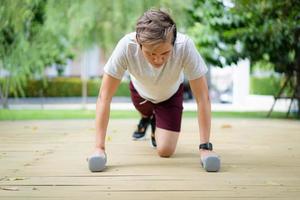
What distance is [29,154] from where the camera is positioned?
3.08 meters

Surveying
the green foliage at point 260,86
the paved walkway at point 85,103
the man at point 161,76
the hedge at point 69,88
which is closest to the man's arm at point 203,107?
the man at point 161,76

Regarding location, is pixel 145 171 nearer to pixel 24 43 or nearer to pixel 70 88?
pixel 24 43

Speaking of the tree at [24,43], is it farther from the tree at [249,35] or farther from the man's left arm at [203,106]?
the man's left arm at [203,106]

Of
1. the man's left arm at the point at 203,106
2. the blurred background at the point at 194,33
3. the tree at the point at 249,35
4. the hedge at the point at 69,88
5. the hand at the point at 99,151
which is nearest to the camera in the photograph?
the hand at the point at 99,151

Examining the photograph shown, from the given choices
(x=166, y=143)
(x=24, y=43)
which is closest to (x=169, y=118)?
(x=166, y=143)

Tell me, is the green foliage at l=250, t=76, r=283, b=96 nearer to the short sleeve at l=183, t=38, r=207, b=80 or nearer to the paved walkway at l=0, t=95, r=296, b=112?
the paved walkway at l=0, t=95, r=296, b=112

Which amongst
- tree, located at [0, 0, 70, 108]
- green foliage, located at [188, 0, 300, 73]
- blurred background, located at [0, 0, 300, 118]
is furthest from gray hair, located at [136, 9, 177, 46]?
tree, located at [0, 0, 70, 108]

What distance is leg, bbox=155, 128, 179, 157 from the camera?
2.93m

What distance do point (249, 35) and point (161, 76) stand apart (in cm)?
385

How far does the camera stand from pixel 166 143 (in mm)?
2957

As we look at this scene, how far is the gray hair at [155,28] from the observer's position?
7.24 feet

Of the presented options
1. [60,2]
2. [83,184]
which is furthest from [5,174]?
[60,2]

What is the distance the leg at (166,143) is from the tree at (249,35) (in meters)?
3.16

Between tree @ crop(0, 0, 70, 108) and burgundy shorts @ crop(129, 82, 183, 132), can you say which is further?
tree @ crop(0, 0, 70, 108)
